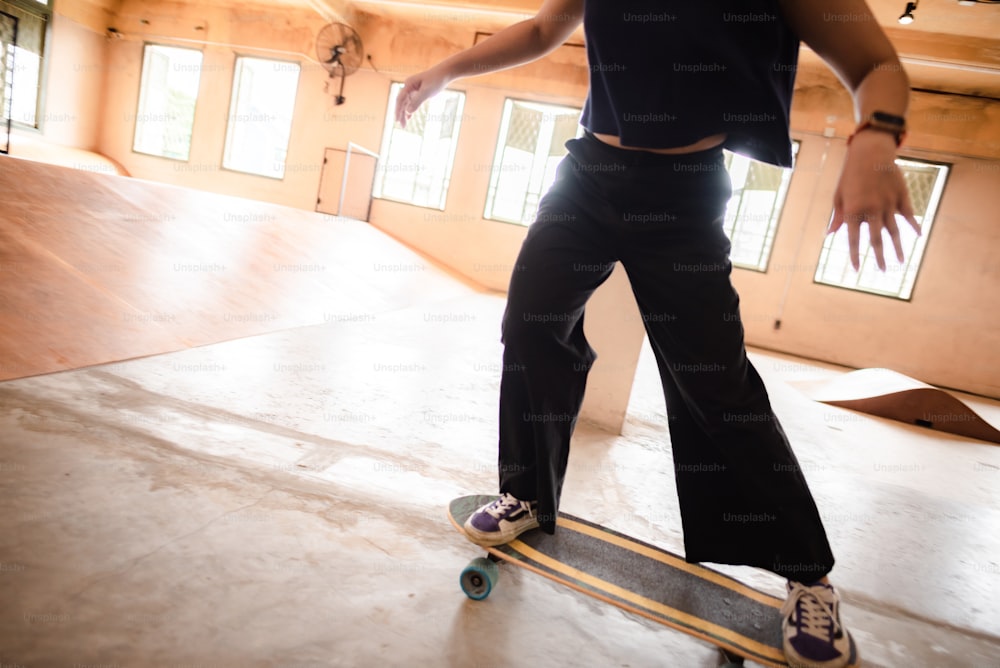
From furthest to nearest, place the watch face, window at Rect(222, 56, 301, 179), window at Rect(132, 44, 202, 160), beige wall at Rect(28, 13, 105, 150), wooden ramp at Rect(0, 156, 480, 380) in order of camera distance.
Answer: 1. window at Rect(132, 44, 202, 160)
2. window at Rect(222, 56, 301, 179)
3. beige wall at Rect(28, 13, 105, 150)
4. wooden ramp at Rect(0, 156, 480, 380)
5. the watch face

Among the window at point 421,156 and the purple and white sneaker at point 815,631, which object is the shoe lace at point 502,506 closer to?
the purple and white sneaker at point 815,631

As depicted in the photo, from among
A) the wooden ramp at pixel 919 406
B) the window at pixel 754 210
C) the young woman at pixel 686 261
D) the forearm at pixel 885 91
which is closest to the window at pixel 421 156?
the window at pixel 754 210

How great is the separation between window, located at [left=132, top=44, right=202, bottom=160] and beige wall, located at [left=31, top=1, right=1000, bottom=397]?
21 centimetres

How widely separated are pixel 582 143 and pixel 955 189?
9.27 metres

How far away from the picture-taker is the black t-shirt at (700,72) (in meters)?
0.89

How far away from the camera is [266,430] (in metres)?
1.69

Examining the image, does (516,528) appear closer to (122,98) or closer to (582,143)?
(582,143)

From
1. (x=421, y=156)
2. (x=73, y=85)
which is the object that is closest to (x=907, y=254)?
(x=421, y=156)

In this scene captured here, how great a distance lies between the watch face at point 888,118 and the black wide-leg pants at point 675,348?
0.90 feet

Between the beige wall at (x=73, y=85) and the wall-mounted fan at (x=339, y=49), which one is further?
the beige wall at (x=73, y=85)

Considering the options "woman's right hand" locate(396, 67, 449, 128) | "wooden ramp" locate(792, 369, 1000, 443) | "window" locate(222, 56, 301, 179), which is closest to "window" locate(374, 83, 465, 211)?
"window" locate(222, 56, 301, 179)

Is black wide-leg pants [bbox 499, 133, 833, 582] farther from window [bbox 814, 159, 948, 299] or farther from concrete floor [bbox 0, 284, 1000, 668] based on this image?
window [bbox 814, 159, 948, 299]

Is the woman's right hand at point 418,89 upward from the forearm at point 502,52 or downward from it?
downward

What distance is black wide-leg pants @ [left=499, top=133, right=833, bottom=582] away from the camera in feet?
3.19
